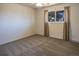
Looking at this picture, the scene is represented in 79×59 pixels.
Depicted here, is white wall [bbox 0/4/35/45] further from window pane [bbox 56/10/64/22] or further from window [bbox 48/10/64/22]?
window pane [bbox 56/10/64/22]

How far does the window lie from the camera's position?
16.0 ft

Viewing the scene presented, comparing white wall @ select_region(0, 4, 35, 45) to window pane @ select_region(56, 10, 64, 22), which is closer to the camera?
white wall @ select_region(0, 4, 35, 45)

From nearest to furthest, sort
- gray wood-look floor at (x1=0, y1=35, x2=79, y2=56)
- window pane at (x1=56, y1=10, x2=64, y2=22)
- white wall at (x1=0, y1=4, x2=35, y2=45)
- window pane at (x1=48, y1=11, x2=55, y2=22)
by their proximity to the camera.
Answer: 1. gray wood-look floor at (x1=0, y1=35, x2=79, y2=56)
2. white wall at (x1=0, y1=4, x2=35, y2=45)
3. window pane at (x1=56, y1=10, x2=64, y2=22)
4. window pane at (x1=48, y1=11, x2=55, y2=22)

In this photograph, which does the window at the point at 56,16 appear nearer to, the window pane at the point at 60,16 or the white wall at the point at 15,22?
the window pane at the point at 60,16

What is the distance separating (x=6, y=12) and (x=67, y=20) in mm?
3288

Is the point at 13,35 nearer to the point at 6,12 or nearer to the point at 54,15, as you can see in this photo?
the point at 6,12

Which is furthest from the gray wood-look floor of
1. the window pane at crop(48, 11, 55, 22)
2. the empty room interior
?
the window pane at crop(48, 11, 55, 22)

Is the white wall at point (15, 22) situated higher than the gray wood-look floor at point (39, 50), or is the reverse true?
the white wall at point (15, 22)

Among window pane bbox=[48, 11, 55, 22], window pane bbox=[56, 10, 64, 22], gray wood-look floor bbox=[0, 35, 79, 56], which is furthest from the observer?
window pane bbox=[48, 11, 55, 22]

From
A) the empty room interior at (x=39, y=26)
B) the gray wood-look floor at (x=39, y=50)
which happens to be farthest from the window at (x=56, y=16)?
the gray wood-look floor at (x=39, y=50)

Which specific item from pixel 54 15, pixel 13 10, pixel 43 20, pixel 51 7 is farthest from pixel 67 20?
pixel 13 10

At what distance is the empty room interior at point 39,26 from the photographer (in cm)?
380

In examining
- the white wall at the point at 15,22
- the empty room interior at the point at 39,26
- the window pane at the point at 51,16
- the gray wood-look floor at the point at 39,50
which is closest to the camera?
the gray wood-look floor at the point at 39,50

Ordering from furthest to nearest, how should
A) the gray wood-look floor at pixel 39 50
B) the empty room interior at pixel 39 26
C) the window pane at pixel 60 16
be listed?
the window pane at pixel 60 16, the empty room interior at pixel 39 26, the gray wood-look floor at pixel 39 50
